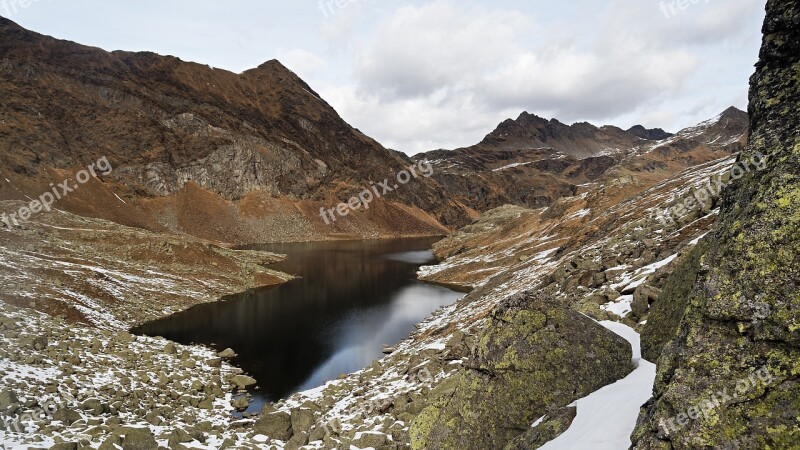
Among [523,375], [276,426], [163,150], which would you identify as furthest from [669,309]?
[163,150]

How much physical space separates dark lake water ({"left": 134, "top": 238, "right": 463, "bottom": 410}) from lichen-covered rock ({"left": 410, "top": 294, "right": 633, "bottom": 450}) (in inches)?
815

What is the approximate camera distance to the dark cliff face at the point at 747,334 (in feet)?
14.2

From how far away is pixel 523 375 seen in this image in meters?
8.98

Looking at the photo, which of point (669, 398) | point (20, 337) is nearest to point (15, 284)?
point (20, 337)

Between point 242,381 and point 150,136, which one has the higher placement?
point 150,136

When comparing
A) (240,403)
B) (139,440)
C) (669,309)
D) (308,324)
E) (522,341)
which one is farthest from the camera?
(308,324)

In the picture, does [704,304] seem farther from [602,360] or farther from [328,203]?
[328,203]

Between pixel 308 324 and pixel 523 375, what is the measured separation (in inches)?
1554

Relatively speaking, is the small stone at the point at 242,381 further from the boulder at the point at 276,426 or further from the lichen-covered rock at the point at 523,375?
the lichen-covered rock at the point at 523,375

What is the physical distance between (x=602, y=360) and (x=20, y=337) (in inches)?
1288

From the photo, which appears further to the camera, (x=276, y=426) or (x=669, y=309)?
(x=276, y=426)

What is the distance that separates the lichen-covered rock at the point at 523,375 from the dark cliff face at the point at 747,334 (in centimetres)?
333

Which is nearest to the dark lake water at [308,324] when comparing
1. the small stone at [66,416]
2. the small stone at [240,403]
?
the small stone at [240,403]

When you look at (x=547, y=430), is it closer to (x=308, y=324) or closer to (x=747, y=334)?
(x=747, y=334)
